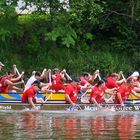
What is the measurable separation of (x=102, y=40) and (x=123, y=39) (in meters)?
1.53

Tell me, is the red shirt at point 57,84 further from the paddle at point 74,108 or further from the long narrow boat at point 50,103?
the paddle at point 74,108

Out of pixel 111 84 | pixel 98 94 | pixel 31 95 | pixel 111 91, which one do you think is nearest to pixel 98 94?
pixel 98 94

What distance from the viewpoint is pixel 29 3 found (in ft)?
130

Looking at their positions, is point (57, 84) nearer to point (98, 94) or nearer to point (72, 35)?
point (98, 94)

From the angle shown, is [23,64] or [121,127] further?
[23,64]

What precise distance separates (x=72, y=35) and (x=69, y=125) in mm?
17844

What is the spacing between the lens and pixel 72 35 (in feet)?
130

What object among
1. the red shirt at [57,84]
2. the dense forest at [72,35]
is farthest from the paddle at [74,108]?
the dense forest at [72,35]

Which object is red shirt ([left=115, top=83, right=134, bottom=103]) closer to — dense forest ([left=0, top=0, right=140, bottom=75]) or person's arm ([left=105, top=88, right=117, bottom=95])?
person's arm ([left=105, top=88, right=117, bottom=95])

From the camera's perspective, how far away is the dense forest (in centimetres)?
3944

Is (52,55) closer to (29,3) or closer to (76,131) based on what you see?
(29,3)

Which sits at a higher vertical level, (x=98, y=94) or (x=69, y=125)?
(x=98, y=94)

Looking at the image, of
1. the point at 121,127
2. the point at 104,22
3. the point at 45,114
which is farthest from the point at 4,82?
the point at 104,22

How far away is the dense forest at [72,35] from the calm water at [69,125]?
13145 mm
